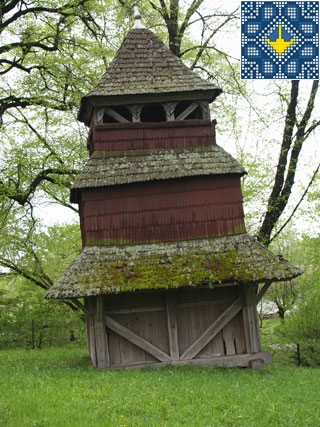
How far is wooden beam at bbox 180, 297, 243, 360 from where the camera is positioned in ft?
47.7

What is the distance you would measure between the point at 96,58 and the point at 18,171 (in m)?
5.43

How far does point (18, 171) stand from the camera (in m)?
21.5

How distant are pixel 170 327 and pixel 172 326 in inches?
2.4

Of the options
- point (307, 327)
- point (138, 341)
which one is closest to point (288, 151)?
point (307, 327)

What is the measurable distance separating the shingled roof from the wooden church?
0.18 feet

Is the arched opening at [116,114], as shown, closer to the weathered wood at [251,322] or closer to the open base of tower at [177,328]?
the open base of tower at [177,328]

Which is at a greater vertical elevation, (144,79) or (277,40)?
(144,79)

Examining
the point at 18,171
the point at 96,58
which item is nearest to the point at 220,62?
the point at 96,58

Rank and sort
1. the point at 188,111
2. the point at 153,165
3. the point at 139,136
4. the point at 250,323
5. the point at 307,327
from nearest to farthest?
the point at 250,323, the point at 153,165, the point at 139,136, the point at 188,111, the point at 307,327

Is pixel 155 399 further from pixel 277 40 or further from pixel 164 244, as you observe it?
pixel 277 40

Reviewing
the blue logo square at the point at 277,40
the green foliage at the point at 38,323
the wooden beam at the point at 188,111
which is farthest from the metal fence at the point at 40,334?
the blue logo square at the point at 277,40

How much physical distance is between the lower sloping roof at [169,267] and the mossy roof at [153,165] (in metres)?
1.77

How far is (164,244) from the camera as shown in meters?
15.0

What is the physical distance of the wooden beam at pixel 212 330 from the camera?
14531 mm
